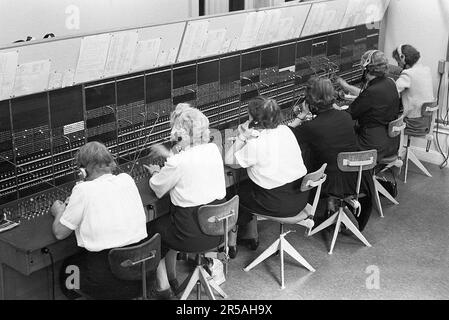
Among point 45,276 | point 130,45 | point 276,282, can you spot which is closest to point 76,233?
point 45,276

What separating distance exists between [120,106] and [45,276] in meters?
1.18

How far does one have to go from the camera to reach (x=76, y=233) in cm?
358

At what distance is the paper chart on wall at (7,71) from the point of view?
11.4 feet

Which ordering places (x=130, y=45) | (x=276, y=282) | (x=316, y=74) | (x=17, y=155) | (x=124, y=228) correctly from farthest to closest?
(x=316, y=74) < (x=276, y=282) < (x=130, y=45) < (x=17, y=155) < (x=124, y=228)

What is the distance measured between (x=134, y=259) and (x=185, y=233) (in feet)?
1.86

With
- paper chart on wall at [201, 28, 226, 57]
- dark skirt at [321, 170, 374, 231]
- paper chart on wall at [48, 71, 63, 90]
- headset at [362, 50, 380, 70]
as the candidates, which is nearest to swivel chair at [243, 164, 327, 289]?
dark skirt at [321, 170, 374, 231]

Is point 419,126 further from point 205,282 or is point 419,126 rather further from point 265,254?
point 205,282

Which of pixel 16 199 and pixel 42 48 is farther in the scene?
pixel 16 199

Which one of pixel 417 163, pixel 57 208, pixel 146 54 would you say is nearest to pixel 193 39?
pixel 146 54

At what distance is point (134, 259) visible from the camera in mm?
3494

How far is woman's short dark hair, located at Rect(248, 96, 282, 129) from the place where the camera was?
14.7ft

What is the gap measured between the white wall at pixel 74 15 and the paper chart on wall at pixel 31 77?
109 cm
